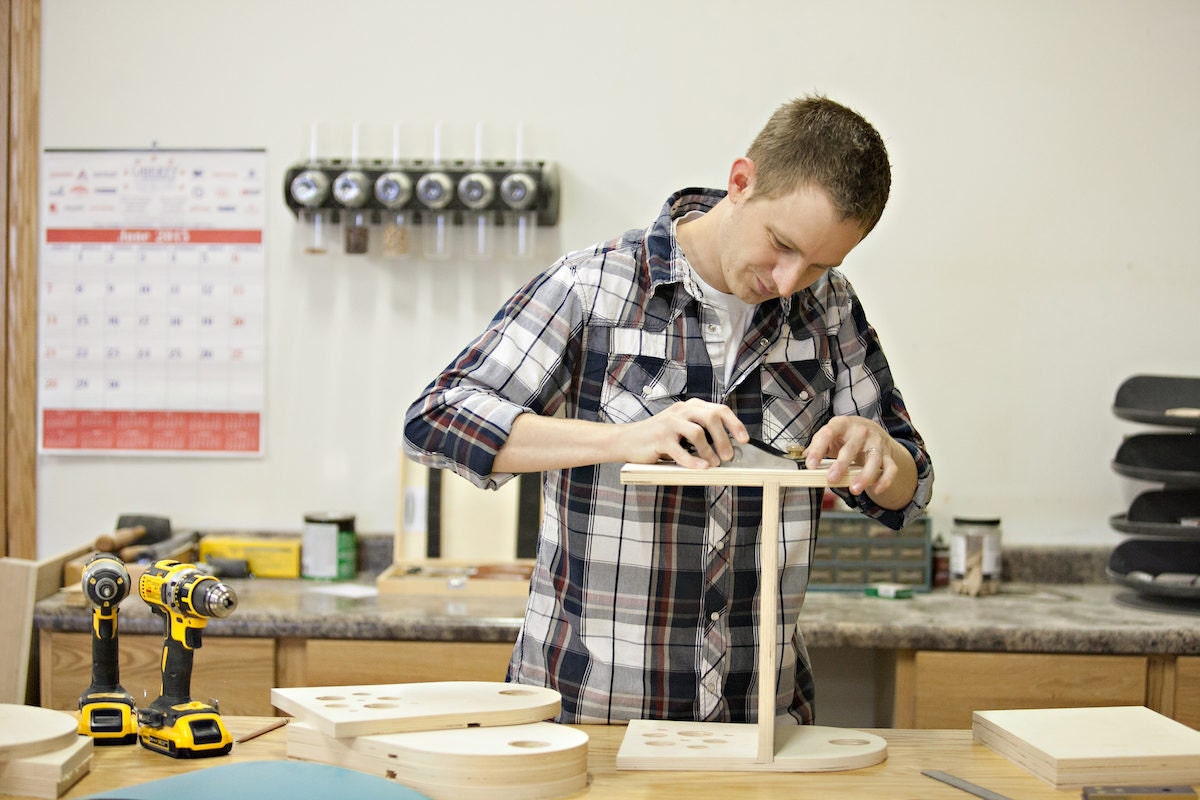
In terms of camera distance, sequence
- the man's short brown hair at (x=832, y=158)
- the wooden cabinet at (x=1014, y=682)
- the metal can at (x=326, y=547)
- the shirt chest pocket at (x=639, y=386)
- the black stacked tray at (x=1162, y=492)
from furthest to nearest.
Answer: the metal can at (x=326, y=547)
the black stacked tray at (x=1162, y=492)
the wooden cabinet at (x=1014, y=682)
the shirt chest pocket at (x=639, y=386)
the man's short brown hair at (x=832, y=158)

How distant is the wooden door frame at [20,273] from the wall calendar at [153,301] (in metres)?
0.03

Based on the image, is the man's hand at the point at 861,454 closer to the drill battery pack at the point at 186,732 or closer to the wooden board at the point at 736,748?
the wooden board at the point at 736,748

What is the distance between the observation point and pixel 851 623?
7.75 feet

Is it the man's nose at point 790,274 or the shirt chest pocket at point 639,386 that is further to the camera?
the shirt chest pocket at point 639,386

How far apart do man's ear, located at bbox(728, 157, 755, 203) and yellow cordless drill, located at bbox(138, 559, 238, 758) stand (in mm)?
807

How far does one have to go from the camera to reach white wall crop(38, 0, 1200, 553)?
286cm

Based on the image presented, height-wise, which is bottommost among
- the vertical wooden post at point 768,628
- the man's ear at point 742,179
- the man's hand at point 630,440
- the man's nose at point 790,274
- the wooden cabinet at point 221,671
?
the wooden cabinet at point 221,671

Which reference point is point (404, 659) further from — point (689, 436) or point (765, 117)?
point (765, 117)

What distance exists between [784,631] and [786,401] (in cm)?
33

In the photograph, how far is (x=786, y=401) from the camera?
1.65 meters

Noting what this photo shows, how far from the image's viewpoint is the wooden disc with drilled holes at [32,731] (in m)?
1.26

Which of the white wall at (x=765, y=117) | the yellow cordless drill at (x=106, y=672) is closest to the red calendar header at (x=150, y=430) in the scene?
the white wall at (x=765, y=117)

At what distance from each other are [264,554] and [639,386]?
158 cm

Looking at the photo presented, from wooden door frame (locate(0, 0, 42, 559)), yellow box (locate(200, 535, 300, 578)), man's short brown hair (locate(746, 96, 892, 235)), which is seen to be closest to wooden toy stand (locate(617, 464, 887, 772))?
man's short brown hair (locate(746, 96, 892, 235))
